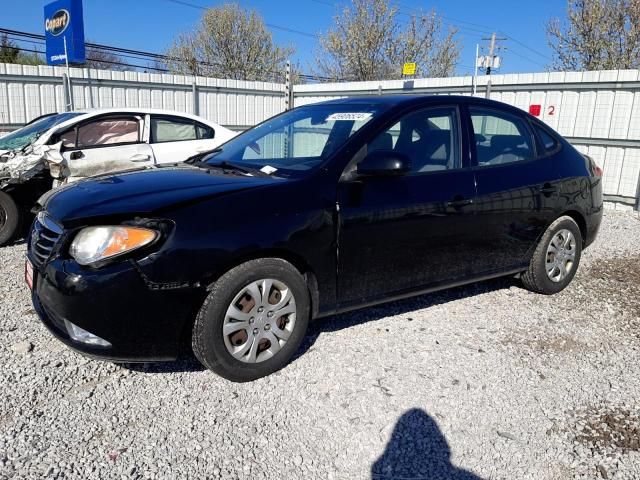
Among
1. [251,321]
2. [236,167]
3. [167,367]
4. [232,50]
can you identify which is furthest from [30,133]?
[232,50]

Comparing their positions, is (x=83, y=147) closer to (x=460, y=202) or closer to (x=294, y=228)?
(x=294, y=228)

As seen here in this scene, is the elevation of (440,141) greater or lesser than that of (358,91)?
lesser

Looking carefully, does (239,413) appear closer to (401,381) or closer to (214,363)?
(214,363)

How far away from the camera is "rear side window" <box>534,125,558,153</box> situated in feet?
14.7

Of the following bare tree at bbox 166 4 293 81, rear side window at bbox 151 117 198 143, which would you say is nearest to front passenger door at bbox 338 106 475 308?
rear side window at bbox 151 117 198 143

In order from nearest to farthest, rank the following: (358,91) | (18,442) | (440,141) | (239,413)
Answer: (18,442) → (239,413) → (440,141) → (358,91)

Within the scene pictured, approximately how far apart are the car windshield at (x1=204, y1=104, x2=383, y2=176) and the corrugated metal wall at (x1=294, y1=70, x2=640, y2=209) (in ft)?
24.5

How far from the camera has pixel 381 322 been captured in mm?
3992

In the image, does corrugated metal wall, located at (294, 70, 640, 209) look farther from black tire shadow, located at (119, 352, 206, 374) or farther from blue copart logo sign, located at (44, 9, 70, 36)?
blue copart logo sign, located at (44, 9, 70, 36)

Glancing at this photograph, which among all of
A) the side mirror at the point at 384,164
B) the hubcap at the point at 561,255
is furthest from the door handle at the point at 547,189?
the side mirror at the point at 384,164

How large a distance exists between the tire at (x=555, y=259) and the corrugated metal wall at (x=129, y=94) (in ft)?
34.2

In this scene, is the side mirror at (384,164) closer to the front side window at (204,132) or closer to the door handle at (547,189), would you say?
the door handle at (547,189)

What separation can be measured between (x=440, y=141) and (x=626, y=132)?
713 centimetres

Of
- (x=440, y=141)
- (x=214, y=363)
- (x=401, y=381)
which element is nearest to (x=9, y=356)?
(x=214, y=363)
